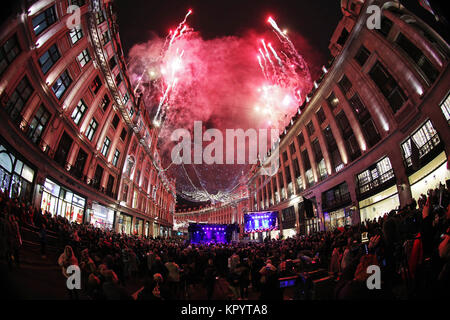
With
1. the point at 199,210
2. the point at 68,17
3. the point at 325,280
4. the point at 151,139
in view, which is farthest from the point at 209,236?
the point at 199,210

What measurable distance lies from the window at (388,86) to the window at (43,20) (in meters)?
29.2

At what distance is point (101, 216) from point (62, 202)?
760 cm

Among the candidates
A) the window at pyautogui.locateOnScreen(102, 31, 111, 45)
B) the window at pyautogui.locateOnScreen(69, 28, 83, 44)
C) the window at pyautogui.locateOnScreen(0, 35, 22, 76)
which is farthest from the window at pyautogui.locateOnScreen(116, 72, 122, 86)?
the window at pyautogui.locateOnScreen(0, 35, 22, 76)

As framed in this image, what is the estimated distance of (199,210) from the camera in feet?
378

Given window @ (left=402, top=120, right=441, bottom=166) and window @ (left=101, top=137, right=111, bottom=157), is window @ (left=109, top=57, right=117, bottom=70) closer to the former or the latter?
window @ (left=101, top=137, right=111, bottom=157)

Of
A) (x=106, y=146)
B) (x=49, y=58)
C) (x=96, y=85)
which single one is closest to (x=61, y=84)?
(x=49, y=58)

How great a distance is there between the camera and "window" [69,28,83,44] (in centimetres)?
1879

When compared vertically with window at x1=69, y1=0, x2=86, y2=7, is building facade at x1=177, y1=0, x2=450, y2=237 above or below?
below

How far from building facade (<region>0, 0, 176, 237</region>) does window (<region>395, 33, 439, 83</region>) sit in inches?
1081

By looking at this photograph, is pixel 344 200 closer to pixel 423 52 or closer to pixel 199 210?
pixel 423 52

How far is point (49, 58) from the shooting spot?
16625mm

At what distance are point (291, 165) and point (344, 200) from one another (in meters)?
15.3

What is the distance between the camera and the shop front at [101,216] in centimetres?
2424
